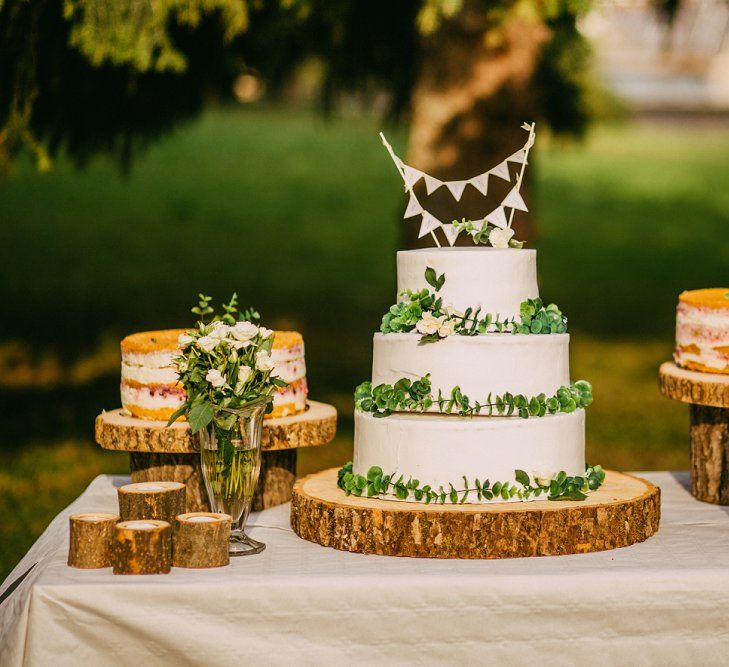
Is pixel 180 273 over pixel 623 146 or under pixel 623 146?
under

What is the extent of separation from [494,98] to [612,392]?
2894 mm

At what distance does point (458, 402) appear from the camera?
318 centimetres

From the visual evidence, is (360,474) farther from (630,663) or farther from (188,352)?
(630,663)

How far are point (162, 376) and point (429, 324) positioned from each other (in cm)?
91

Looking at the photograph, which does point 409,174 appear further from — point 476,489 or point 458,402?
point 476,489

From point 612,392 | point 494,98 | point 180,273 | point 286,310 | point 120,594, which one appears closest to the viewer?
point 120,594

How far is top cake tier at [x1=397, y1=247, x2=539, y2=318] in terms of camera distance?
3262mm

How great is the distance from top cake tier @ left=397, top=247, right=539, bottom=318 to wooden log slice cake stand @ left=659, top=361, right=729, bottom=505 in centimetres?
75

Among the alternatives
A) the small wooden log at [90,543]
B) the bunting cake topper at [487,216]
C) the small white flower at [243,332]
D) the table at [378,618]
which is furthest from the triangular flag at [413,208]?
the small wooden log at [90,543]

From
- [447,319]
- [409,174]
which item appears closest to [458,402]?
[447,319]

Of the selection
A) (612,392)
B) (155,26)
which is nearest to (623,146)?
(612,392)

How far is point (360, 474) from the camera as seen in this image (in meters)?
3.36

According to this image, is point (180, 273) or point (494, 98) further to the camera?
point (180, 273)

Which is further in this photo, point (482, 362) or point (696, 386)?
point (696, 386)
